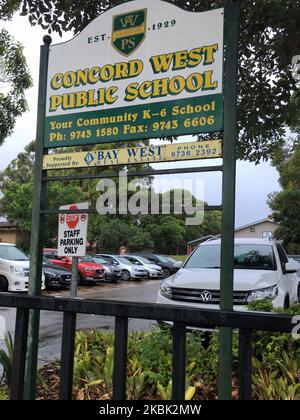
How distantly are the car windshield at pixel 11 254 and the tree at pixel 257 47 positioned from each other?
427 inches

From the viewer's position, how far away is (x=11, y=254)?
51.7 feet

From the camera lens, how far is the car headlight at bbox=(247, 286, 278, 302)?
6422 mm

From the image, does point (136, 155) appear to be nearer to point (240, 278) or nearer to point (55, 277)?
point (240, 278)

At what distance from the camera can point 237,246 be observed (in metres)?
7.89

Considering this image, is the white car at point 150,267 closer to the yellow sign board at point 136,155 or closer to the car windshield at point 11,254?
the car windshield at point 11,254

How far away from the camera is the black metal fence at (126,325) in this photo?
5.89ft

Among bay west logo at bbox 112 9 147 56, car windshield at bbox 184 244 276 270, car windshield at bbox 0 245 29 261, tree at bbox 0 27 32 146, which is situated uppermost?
tree at bbox 0 27 32 146

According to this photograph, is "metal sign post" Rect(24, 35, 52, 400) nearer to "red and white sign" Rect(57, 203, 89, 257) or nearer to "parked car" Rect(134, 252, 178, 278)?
"red and white sign" Rect(57, 203, 89, 257)

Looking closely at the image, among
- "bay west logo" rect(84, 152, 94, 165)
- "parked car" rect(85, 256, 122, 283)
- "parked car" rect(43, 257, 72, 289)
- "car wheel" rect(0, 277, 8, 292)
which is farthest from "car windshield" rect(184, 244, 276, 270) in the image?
"parked car" rect(85, 256, 122, 283)

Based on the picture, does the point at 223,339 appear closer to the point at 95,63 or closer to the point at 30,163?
the point at 95,63

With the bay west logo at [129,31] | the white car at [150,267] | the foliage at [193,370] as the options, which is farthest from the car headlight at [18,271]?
the bay west logo at [129,31]

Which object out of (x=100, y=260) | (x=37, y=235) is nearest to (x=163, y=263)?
(x=100, y=260)

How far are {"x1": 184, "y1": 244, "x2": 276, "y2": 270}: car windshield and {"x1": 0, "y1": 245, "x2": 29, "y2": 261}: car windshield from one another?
30.2ft

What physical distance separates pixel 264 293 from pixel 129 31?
14.0 feet
